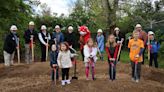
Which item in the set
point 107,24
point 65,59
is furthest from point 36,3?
point 65,59

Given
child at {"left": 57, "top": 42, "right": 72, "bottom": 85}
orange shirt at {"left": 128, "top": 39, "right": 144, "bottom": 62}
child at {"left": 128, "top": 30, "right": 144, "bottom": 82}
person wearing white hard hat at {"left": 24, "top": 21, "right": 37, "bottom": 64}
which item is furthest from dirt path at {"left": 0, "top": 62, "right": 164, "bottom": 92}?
person wearing white hard hat at {"left": 24, "top": 21, "right": 37, "bottom": 64}

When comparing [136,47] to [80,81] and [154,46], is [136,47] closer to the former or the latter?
[80,81]

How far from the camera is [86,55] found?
44.9 feet

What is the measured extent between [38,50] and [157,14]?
15.1 metres

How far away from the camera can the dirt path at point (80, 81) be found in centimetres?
1254

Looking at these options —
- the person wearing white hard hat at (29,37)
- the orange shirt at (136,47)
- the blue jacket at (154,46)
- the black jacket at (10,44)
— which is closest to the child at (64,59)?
the orange shirt at (136,47)

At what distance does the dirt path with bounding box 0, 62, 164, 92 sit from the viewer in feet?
41.1

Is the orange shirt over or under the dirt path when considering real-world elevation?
over

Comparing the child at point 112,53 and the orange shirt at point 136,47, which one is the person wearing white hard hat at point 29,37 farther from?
the orange shirt at point 136,47

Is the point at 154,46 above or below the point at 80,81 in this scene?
above

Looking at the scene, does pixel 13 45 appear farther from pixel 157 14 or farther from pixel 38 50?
pixel 157 14

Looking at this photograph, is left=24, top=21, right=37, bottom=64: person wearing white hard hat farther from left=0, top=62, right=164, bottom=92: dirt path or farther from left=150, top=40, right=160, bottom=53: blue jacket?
left=150, top=40, right=160, bottom=53: blue jacket

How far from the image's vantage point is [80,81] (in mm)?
13148

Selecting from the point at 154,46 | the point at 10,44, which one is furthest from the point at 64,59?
the point at 154,46
